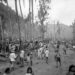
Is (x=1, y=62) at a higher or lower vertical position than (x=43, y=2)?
lower

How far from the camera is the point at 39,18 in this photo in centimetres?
3912

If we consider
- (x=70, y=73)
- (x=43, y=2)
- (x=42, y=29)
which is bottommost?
(x=70, y=73)

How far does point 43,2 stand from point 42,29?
828cm

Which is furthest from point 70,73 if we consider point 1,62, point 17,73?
point 1,62

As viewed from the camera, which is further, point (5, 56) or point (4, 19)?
point (4, 19)

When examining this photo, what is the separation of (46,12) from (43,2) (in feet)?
10.5

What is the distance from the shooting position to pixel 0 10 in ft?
99.0

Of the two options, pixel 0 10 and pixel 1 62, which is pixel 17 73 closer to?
pixel 1 62

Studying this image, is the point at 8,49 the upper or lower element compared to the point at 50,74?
upper

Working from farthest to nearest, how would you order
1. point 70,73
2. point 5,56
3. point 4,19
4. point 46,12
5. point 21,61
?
1. point 46,12
2. point 4,19
3. point 5,56
4. point 21,61
5. point 70,73

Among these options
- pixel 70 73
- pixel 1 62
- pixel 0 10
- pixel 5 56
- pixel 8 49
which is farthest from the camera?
pixel 0 10

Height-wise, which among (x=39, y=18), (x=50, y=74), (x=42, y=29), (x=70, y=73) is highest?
(x=39, y=18)

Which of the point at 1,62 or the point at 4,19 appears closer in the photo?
the point at 1,62

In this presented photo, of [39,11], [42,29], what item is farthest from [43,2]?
[42,29]
